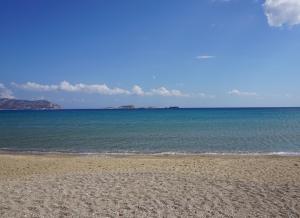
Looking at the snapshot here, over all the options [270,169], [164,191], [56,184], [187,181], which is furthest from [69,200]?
[270,169]

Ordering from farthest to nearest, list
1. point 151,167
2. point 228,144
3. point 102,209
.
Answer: point 228,144 < point 151,167 < point 102,209

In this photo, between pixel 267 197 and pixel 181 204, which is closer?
pixel 181 204

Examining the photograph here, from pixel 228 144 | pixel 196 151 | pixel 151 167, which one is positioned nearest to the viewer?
pixel 151 167

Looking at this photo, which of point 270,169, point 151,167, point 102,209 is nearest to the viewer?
point 102,209

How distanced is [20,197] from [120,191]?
251 centimetres

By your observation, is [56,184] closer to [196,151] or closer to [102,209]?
[102,209]

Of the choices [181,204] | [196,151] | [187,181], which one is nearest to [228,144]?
[196,151]

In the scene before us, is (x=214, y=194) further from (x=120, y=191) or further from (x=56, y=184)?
(x=56, y=184)

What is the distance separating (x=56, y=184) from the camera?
33.7 feet

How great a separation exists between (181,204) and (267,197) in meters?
2.25

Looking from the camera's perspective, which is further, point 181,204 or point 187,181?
point 187,181

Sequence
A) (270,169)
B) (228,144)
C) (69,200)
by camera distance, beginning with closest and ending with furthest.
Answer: (69,200)
(270,169)
(228,144)

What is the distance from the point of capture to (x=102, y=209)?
7977 mm

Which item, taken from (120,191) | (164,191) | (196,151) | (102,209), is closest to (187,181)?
(164,191)
